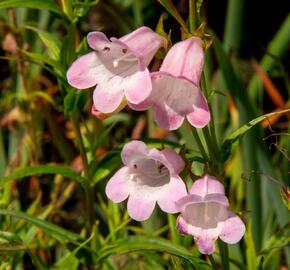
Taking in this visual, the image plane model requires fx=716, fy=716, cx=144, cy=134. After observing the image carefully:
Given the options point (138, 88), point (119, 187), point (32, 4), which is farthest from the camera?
point (32, 4)

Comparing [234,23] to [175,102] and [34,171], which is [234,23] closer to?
[34,171]

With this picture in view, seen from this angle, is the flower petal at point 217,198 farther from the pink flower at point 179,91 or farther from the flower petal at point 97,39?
the flower petal at point 97,39

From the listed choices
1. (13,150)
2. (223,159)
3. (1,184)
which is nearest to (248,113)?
(223,159)

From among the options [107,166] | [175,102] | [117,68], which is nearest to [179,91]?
[175,102]

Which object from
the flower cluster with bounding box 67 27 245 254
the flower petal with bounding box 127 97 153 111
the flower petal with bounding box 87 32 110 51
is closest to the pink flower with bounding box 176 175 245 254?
the flower cluster with bounding box 67 27 245 254

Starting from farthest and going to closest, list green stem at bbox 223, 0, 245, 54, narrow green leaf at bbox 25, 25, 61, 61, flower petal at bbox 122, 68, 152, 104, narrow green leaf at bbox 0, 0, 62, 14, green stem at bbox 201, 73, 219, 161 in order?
green stem at bbox 223, 0, 245, 54
narrow green leaf at bbox 25, 25, 61, 61
narrow green leaf at bbox 0, 0, 62, 14
green stem at bbox 201, 73, 219, 161
flower petal at bbox 122, 68, 152, 104

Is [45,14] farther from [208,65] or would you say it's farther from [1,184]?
[1,184]

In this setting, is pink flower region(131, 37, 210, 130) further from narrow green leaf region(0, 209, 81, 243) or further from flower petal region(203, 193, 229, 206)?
narrow green leaf region(0, 209, 81, 243)
